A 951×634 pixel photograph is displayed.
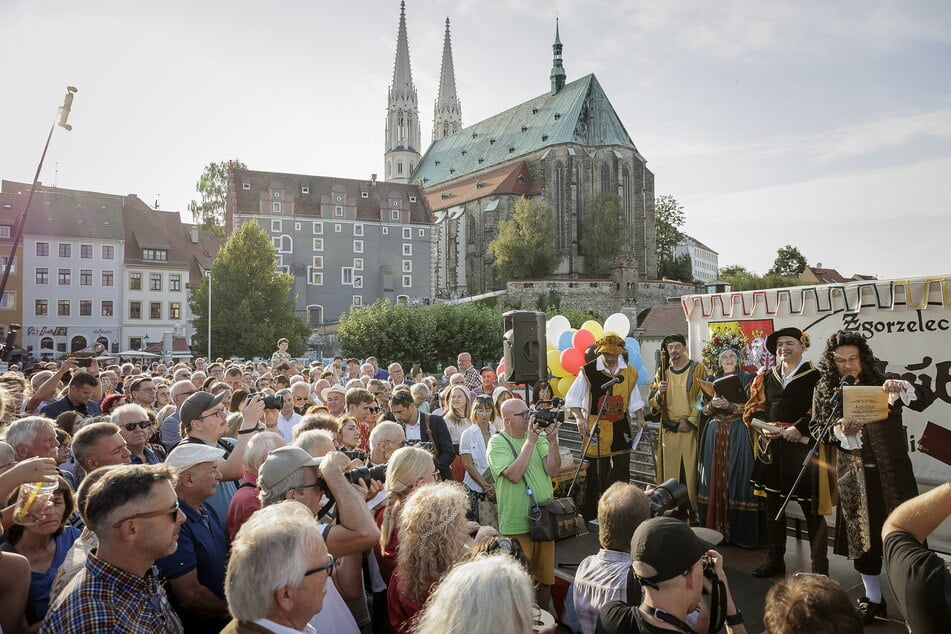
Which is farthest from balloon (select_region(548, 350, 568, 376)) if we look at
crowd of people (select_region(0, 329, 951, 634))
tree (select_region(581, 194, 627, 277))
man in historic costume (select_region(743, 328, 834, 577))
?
tree (select_region(581, 194, 627, 277))

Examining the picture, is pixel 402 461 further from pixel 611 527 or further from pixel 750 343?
pixel 750 343

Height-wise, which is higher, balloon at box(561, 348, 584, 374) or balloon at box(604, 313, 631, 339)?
balloon at box(604, 313, 631, 339)

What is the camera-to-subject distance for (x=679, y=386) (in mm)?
6941

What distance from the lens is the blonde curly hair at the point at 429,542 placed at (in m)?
2.74

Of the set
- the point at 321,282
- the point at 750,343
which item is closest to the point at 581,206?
the point at 321,282

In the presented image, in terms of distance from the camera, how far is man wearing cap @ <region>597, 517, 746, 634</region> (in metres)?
2.21

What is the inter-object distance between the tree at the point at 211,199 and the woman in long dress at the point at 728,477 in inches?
1998

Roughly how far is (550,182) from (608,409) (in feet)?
187

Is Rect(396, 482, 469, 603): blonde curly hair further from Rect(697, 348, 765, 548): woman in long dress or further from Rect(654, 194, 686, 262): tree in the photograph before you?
Rect(654, 194, 686, 262): tree

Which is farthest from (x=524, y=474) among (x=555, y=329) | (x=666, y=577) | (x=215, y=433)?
(x=555, y=329)

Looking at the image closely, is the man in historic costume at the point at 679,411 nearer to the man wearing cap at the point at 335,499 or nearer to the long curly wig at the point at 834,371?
the long curly wig at the point at 834,371

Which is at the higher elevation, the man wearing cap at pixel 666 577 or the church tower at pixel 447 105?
the church tower at pixel 447 105

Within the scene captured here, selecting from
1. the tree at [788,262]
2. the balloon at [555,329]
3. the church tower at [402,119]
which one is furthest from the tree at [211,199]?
the tree at [788,262]

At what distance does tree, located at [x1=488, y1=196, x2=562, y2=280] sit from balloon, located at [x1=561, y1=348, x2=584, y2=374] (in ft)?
142
